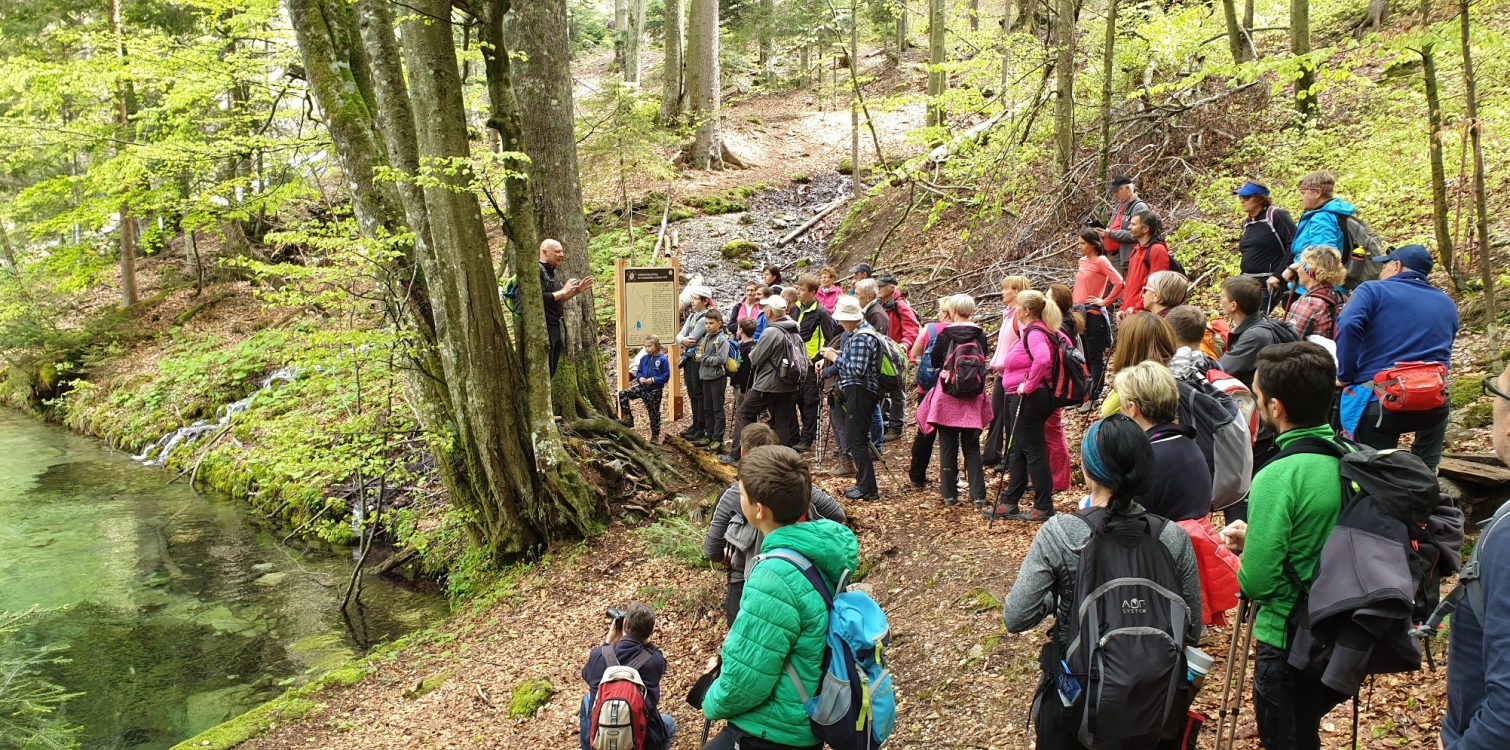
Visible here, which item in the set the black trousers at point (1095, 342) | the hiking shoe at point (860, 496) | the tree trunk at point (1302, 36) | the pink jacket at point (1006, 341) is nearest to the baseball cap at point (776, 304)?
the hiking shoe at point (860, 496)

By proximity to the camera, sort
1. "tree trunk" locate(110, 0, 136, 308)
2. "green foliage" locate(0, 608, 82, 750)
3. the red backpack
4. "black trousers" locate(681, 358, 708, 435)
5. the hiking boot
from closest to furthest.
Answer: the red backpack
"green foliage" locate(0, 608, 82, 750)
the hiking boot
"black trousers" locate(681, 358, 708, 435)
"tree trunk" locate(110, 0, 136, 308)

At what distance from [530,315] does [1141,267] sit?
17.7 ft

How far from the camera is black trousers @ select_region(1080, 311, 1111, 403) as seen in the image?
8.06 metres

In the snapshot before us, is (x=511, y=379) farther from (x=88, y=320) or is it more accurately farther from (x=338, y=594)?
(x=88, y=320)

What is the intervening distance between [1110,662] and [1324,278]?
372 centimetres

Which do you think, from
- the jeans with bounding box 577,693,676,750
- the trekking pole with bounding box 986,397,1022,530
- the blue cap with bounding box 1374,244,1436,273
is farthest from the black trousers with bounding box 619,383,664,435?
the blue cap with bounding box 1374,244,1436,273

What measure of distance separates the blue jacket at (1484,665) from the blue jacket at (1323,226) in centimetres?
415

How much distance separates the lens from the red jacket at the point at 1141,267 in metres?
7.24

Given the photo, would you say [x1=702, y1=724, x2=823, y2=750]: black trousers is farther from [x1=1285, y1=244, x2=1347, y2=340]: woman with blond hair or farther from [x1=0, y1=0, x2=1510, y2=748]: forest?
[x1=1285, y1=244, x2=1347, y2=340]: woman with blond hair

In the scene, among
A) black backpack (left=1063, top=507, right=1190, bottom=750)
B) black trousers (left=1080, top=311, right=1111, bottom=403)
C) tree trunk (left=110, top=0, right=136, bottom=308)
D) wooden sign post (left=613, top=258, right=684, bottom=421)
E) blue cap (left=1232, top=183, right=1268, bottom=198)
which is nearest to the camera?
black backpack (left=1063, top=507, right=1190, bottom=750)

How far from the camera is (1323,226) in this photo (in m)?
5.55

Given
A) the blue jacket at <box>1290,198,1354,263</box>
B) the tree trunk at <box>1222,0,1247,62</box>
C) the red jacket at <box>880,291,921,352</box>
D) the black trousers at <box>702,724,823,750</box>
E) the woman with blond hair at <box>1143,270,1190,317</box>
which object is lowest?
the black trousers at <box>702,724,823,750</box>

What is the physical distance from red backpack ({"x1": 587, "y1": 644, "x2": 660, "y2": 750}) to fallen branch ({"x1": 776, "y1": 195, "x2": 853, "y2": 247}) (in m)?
14.4

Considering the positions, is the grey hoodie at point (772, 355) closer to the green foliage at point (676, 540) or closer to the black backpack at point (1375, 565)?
the green foliage at point (676, 540)
